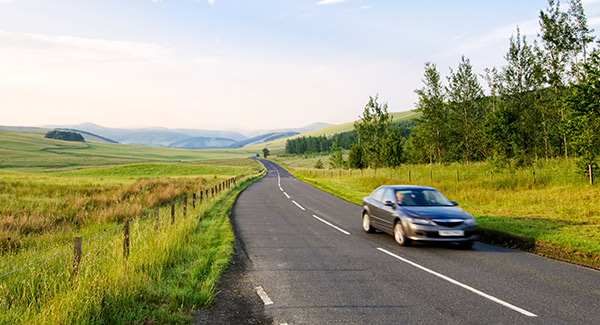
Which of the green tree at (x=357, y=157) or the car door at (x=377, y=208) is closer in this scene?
the car door at (x=377, y=208)

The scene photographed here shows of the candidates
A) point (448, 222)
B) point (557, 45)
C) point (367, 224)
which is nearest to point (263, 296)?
point (448, 222)

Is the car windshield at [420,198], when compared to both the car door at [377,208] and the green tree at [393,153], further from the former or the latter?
the green tree at [393,153]

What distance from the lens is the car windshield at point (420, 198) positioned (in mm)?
10500

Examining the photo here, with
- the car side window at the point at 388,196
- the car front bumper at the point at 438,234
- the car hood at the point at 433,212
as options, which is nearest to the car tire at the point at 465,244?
the car front bumper at the point at 438,234

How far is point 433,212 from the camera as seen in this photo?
9711 millimetres

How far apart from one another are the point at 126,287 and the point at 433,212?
734 cm

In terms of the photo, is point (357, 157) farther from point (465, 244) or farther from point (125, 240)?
point (125, 240)

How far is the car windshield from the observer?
1050cm

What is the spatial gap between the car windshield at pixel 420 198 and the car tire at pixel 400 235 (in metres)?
0.69

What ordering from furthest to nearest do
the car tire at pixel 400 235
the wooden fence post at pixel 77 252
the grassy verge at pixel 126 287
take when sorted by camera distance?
the car tire at pixel 400 235, the wooden fence post at pixel 77 252, the grassy verge at pixel 126 287

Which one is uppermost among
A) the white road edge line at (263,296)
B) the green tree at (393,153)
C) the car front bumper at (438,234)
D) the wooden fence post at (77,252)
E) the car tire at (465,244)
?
the green tree at (393,153)

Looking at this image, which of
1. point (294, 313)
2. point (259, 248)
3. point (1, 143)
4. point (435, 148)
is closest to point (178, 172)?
point (435, 148)

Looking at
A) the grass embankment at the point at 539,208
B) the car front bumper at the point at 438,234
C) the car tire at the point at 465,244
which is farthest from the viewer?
the car tire at the point at 465,244

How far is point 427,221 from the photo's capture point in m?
9.38
